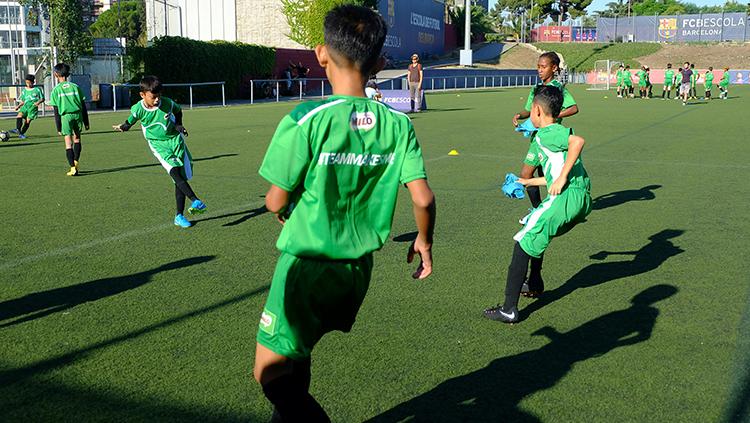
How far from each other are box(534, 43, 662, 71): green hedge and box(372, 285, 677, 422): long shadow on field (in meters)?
76.0

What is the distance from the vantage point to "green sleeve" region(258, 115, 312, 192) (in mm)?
2646

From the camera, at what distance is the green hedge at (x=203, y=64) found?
33.5 metres

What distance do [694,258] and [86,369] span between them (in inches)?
205

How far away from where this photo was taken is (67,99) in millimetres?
12242

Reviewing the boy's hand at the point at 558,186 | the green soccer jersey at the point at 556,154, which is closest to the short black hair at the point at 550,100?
the green soccer jersey at the point at 556,154

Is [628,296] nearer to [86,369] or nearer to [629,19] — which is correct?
[86,369]

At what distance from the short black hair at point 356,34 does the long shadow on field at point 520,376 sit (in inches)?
70.6

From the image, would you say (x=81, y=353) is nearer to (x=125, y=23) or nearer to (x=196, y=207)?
(x=196, y=207)

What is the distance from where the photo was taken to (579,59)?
80812 mm

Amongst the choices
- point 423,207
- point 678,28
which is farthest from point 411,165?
point 678,28

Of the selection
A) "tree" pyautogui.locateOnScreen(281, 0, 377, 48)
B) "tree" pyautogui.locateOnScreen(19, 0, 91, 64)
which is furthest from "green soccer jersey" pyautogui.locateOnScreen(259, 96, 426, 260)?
"tree" pyautogui.locateOnScreen(281, 0, 377, 48)

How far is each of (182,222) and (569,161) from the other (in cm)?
453

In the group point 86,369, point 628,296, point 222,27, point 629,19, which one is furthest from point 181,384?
point 629,19

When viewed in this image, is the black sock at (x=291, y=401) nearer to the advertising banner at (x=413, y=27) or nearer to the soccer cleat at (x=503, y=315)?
the soccer cleat at (x=503, y=315)
